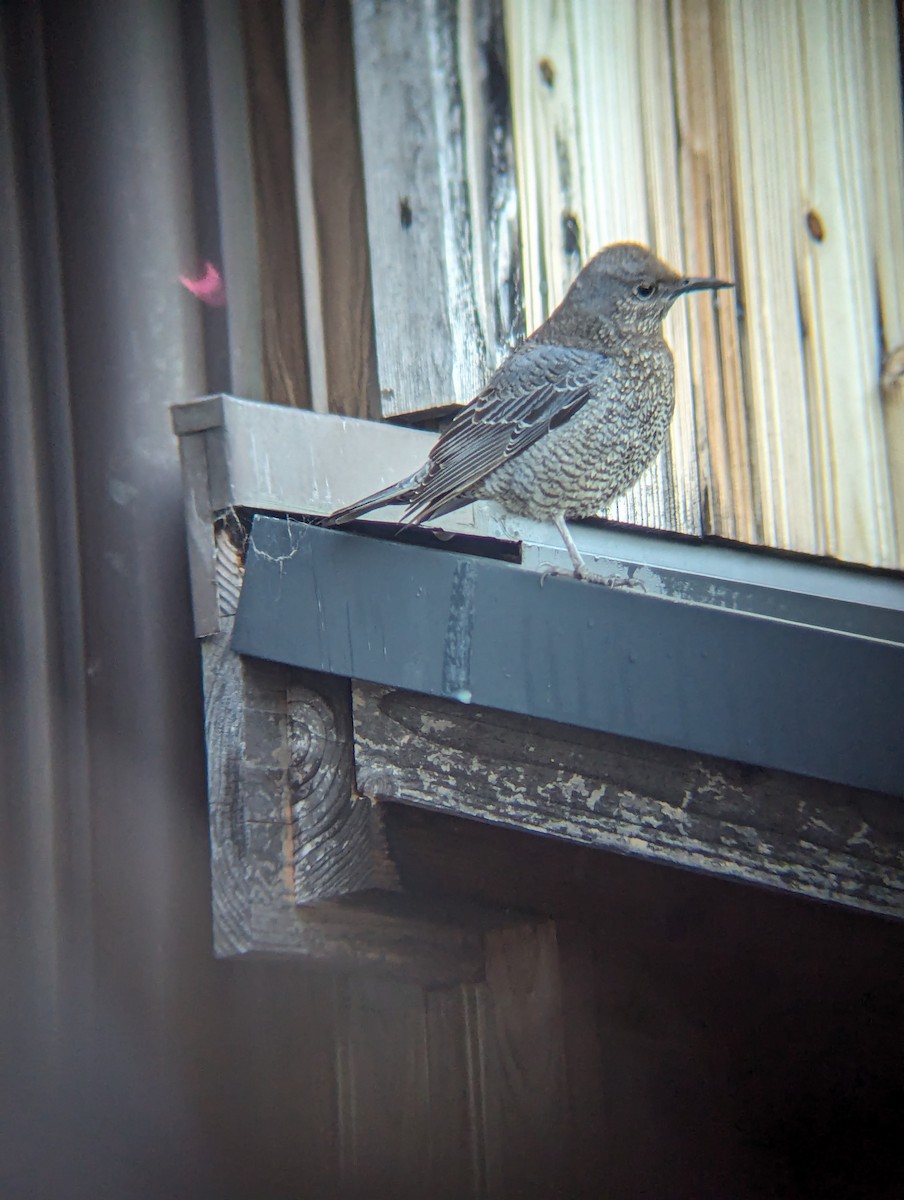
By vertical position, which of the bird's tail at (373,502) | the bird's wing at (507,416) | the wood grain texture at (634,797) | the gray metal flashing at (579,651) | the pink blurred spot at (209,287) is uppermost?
the pink blurred spot at (209,287)

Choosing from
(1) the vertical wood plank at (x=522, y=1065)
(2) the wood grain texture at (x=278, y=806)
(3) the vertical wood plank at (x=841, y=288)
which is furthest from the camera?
(3) the vertical wood plank at (x=841, y=288)

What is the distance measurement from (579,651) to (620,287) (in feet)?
3.47

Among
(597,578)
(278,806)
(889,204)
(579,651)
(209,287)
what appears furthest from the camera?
(889,204)

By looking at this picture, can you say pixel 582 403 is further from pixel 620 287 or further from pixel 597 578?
pixel 597 578

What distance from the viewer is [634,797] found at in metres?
1.69

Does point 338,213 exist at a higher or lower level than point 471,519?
higher

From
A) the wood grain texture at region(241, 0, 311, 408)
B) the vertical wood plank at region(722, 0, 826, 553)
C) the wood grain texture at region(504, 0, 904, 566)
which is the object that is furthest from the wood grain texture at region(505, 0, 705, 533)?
the wood grain texture at region(241, 0, 311, 408)

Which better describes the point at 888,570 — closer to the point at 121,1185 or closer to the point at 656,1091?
the point at 656,1091

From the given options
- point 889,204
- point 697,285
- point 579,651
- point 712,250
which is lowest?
point 579,651

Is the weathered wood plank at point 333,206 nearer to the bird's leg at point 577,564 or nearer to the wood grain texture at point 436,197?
the wood grain texture at point 436,197

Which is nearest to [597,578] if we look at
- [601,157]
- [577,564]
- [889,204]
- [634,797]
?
[577,564]

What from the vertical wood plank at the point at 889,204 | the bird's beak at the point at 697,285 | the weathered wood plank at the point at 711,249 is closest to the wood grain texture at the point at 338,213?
the bird's beak at the point at 697,285

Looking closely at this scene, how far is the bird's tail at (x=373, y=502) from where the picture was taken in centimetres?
180

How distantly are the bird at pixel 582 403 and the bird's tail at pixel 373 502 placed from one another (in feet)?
0.62
